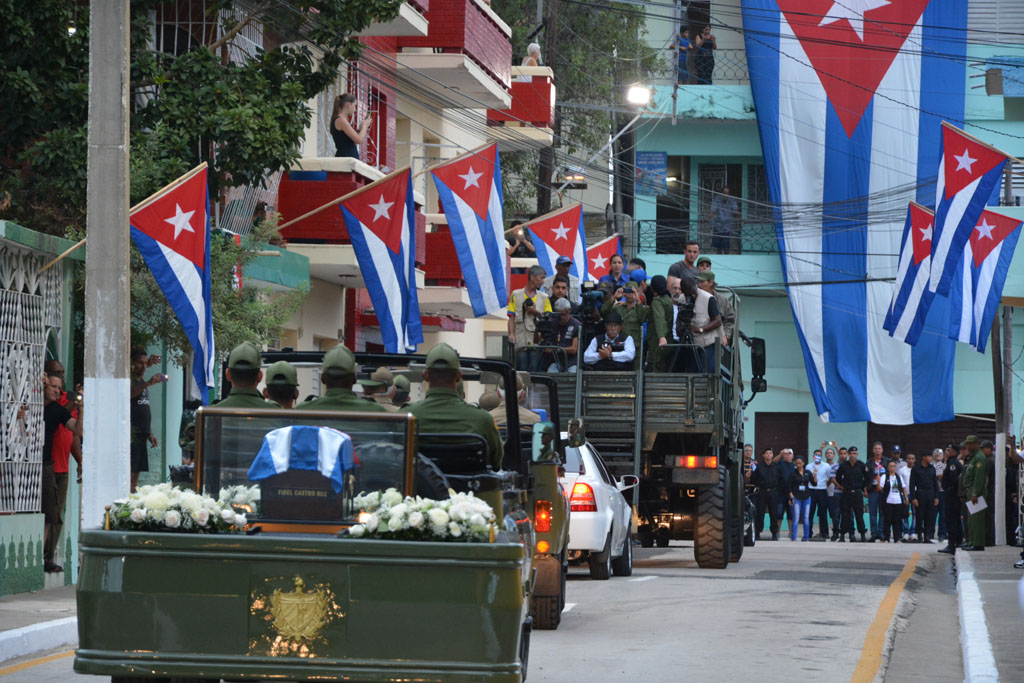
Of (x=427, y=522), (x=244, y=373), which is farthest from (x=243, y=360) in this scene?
(x=427, y=522)

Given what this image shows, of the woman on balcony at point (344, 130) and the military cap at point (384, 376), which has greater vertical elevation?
the woman on balcony at point (344, 130)

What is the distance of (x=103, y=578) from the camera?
23.7 ft

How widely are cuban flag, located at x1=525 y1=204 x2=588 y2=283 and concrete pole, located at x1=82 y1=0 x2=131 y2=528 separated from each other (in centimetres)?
1370

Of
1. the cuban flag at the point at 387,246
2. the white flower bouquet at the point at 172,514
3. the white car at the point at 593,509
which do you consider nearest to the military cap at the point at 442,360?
the white flower bouquet at the point at 172,514

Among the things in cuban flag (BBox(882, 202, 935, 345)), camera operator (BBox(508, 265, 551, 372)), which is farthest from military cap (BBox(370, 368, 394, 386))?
cuban flag (BBox(882, 202, 935, 345))

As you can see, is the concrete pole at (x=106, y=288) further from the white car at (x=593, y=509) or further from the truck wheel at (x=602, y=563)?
the truck wheel at (x=602, y=563)

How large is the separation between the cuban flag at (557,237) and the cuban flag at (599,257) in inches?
107

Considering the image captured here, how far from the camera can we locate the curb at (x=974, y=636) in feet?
35.0

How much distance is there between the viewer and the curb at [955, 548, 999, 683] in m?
10.7

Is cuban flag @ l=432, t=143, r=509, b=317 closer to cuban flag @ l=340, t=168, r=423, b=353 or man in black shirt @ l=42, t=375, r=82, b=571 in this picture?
cuban flag @ l=340, t=168, r=423, b=353

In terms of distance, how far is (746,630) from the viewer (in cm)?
1355

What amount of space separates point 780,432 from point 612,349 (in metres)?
24.1

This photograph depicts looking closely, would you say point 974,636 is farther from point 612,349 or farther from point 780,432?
point 780,432

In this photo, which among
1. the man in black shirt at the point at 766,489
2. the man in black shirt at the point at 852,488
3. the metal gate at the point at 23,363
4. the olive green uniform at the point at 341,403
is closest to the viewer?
the olive green uniform at the point at 341,403
